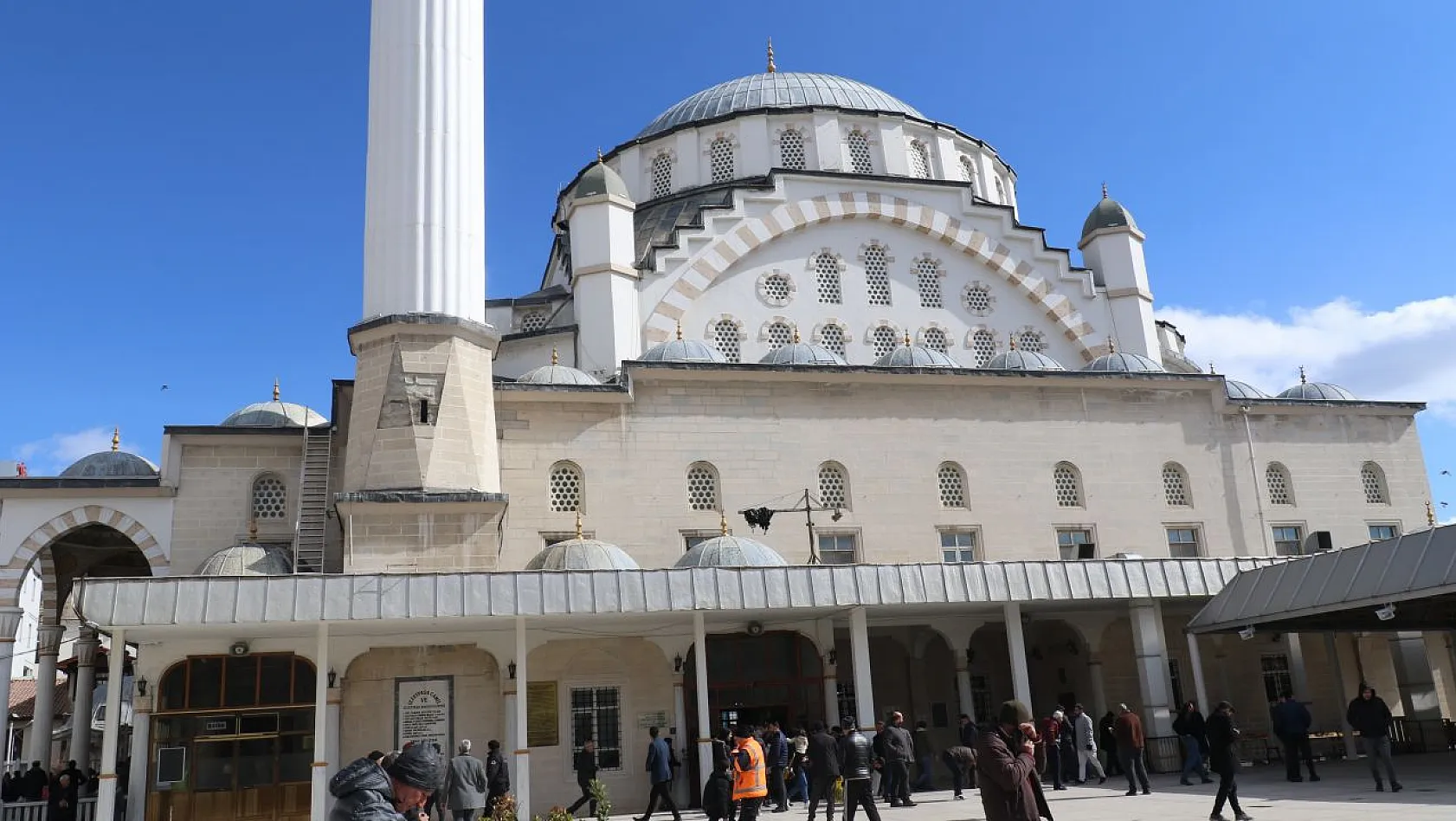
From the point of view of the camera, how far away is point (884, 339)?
24422 millimetres

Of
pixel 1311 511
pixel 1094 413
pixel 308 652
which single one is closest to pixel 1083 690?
pixel 1094 413

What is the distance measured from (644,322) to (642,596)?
921 centimetres

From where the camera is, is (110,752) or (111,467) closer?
(110,752)

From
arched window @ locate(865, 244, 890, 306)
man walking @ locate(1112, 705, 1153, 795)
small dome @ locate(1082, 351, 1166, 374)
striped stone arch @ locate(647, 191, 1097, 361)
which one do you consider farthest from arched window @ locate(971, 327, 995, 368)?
man walking @ locate(1112, 705, 1153, 795)

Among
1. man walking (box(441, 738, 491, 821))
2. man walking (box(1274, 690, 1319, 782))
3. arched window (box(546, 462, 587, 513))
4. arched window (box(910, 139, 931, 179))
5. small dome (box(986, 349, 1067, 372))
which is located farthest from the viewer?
arched window (box(910, 139, 931, 179))

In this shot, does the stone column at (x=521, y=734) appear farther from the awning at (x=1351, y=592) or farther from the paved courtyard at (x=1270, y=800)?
the awning at (x=1351, y=592)

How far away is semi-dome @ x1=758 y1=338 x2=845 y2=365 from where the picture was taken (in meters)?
21.5

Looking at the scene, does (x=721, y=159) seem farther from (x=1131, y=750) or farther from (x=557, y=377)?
(x=1131, y=750)

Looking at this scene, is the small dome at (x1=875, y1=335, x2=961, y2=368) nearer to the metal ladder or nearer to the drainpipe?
the drainpipe

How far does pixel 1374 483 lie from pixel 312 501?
66.8 feet

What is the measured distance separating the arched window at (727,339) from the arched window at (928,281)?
14.0 feet

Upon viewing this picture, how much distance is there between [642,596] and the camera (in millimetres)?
14906

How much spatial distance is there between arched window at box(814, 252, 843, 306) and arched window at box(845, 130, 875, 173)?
3433 mm

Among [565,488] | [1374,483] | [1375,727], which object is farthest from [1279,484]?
[565,488]
